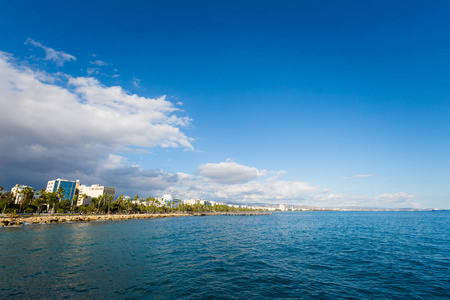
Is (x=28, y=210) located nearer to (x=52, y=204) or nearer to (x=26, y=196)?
(x=26, y=196)

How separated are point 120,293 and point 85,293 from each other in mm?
2976

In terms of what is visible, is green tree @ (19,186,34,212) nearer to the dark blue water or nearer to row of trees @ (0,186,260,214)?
row of trees @ (0,186,260,214)

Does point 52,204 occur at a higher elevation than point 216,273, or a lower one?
higher

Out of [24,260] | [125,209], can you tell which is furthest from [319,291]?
[125,209]

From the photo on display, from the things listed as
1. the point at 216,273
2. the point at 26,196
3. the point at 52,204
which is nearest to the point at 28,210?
the point at 26,196

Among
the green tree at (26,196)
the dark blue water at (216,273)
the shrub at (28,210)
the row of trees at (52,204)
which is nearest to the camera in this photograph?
the dark blue water at (216,273)

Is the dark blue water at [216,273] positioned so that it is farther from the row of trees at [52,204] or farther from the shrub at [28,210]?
the shrub at [28,210]

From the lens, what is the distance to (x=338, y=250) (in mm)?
38531

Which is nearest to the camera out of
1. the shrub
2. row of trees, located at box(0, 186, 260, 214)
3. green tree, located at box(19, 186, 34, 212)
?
green tree, located at box(19, 186, 34, 212)

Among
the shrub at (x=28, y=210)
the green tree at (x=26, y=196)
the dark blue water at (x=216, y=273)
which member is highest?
the green tree at (x=26, y=196)

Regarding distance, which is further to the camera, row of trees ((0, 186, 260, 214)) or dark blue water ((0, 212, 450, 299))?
row of trees ((0, 186, 260, 214))

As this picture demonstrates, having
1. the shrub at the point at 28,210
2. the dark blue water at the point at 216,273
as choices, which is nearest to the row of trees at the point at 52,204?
the shrub at the point at 28,210

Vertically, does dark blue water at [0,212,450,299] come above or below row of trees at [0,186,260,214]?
below

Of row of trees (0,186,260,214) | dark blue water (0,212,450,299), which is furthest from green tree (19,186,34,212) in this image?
dark blue water (0,212,450,299)
